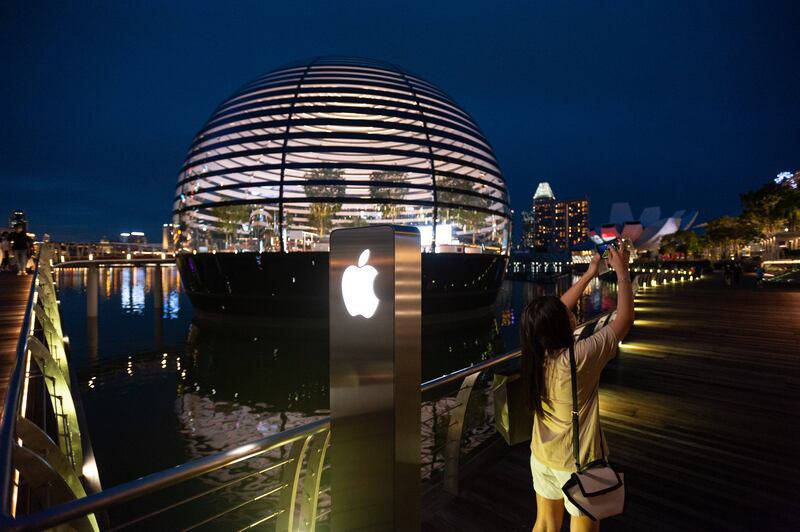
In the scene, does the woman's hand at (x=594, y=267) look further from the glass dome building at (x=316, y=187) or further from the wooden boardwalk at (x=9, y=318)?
the glass dome building at (x=316, y=187)

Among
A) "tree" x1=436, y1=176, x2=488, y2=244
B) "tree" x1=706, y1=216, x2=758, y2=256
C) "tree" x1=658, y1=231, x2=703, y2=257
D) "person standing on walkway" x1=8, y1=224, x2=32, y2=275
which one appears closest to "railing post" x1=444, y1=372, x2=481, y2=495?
"tree" x1=436, y1=176, x2=488, y2=244

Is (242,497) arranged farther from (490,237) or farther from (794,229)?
(794,229)

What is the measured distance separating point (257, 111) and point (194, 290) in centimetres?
737

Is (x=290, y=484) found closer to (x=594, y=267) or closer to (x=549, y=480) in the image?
(x=549, y=480)

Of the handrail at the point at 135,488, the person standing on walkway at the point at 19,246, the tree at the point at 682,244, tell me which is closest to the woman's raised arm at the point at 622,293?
the handrail at the point at 135,488

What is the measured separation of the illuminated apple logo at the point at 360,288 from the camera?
81.4 inches

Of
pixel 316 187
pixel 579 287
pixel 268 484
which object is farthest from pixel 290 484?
pixel 316 187

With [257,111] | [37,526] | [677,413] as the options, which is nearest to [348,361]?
[37,526]

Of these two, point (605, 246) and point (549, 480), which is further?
point (605, 246)

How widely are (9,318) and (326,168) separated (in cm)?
1063

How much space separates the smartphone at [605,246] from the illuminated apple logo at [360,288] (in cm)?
145

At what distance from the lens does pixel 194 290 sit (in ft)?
59.8

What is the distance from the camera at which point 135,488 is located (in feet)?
5.50

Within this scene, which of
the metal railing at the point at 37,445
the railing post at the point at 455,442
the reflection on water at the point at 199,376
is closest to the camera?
the metal railing at the point at 37,445
